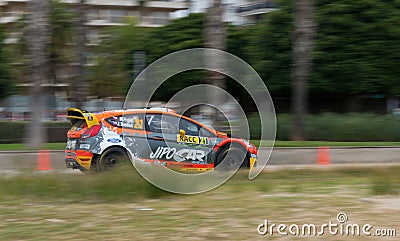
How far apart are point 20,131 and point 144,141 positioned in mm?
19359

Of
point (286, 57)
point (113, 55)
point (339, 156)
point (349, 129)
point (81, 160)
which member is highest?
point (113, 55)

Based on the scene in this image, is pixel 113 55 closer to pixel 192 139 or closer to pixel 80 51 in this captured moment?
pixel 80 51

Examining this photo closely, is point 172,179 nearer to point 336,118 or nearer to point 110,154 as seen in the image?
point 110,154

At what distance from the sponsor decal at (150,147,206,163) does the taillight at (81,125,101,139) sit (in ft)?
4.26

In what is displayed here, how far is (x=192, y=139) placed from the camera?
13.5 metres

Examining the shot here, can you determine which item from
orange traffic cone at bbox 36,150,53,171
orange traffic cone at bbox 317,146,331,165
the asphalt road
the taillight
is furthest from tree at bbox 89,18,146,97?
the taillight

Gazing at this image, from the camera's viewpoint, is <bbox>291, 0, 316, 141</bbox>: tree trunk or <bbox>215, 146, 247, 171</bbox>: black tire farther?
<bbox>291, 0, 316, 141</bbox>: tree trunk

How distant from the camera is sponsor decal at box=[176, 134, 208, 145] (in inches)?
528

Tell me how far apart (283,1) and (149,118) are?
1713 centimetres

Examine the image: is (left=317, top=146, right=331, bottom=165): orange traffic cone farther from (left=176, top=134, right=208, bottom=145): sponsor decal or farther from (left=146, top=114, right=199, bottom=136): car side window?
(left=146, top=114, right=199, bottom=136): car side window

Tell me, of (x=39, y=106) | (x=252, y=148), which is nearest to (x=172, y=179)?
(x=252, y=148)

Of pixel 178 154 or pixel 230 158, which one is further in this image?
pixel 230 158

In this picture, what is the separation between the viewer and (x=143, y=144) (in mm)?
13281

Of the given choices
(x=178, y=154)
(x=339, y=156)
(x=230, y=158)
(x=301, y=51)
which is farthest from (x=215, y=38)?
(x=178, y=154)
